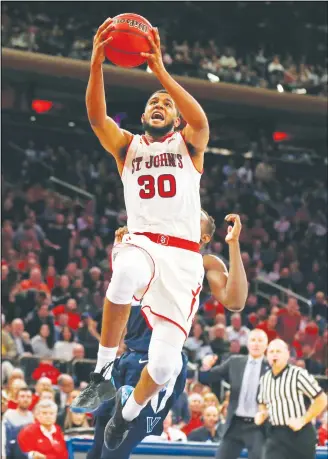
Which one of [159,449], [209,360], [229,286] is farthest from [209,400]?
[229,286]

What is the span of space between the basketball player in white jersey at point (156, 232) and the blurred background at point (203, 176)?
19.5ft

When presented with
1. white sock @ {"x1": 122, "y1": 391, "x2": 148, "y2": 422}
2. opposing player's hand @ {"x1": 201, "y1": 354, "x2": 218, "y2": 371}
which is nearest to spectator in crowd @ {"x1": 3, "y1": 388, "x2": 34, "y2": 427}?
opposing player's hand @ {"x1": 201, "y1": 354, "x2": 218, "y2": 371}

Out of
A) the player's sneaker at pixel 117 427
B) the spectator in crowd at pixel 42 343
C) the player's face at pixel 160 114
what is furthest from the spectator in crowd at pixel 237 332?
the player's face at pixel 160 114

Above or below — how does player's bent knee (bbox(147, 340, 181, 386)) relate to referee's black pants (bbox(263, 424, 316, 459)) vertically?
above

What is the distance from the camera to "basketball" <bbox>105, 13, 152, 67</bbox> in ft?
21.6

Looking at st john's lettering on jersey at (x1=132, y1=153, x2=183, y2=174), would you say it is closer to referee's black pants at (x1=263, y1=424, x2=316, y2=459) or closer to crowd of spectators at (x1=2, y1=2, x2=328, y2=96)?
referee's black pants at (x1=263, y1=424, x2=316, y2=459)

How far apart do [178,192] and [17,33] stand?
14.5 m

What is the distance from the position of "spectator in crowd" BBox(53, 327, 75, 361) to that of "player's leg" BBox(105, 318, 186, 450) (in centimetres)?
743

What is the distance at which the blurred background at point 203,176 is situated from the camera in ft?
51.3

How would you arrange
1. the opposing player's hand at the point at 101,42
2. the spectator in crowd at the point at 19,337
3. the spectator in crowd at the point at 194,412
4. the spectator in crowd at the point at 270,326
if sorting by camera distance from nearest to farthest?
the opposing player's hand at the point at 101,42, the spectator in crowd at the point at 194,412, the spectator in crowd at the point at 19,337, the spectator in crowd at the point at 270,326

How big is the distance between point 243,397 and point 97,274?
7.26m

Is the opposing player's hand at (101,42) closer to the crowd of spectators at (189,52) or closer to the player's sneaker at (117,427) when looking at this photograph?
the player's sneaker at (117,427)

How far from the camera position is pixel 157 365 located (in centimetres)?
673

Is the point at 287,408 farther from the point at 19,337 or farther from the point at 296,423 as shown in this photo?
the point at 19,337
